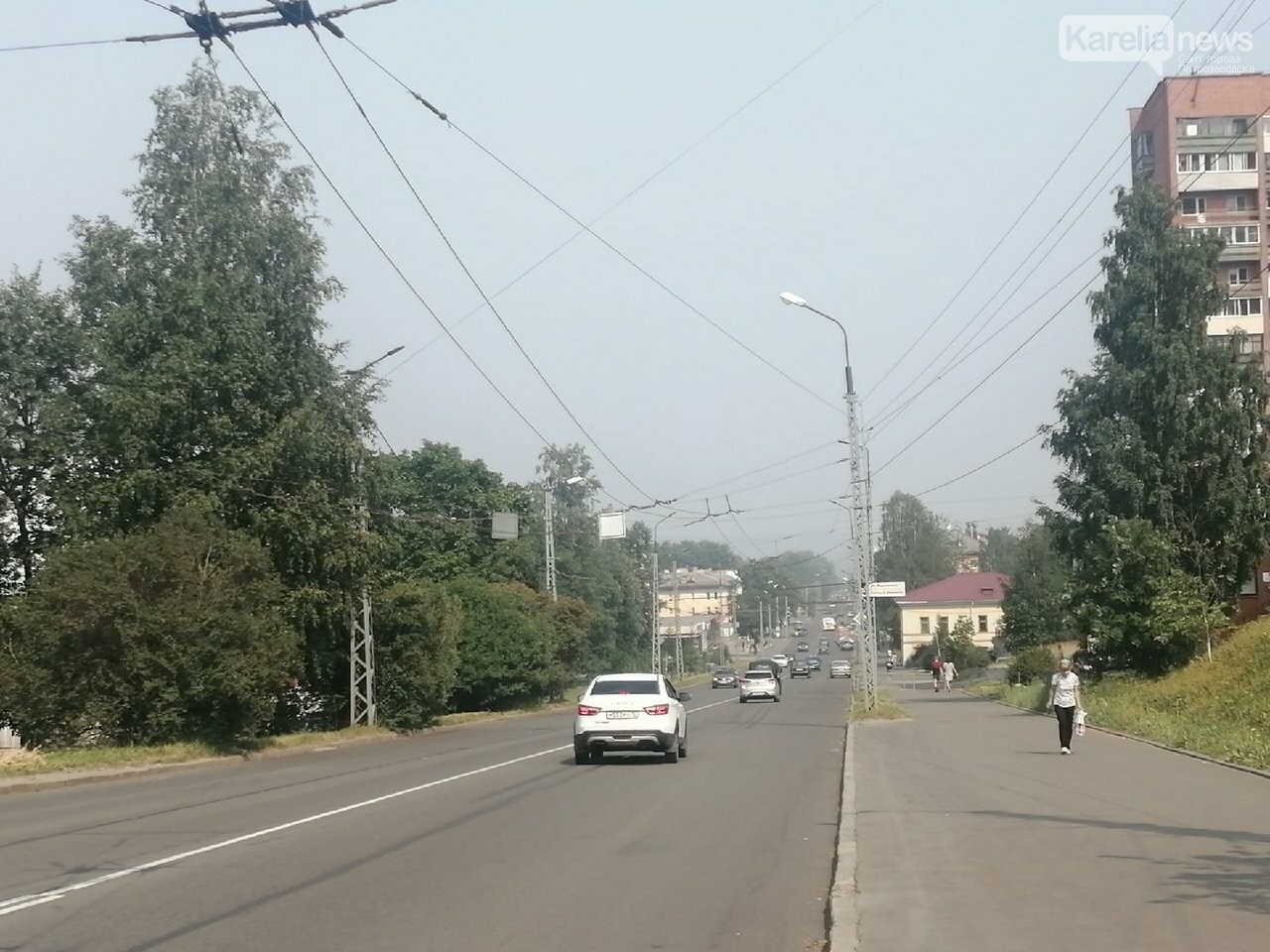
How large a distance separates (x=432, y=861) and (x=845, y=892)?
13.4 ft

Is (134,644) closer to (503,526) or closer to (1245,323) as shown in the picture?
(503,526)

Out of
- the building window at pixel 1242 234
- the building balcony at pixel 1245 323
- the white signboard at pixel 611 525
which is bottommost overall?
the white signboard at pixel 611 525

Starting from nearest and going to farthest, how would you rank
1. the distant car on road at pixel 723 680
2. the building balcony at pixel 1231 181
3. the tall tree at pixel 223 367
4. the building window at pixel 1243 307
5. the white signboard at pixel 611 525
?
the tall tree at pixel 223 367
the white signboard at pixel 611 525
the building window at pixel 1243 307
the building balcony at pixel 1231 181
the distant car on road at pixel 723 680

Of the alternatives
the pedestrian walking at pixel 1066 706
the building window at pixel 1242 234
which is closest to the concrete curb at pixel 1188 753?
the pedestrian walking at pixel 1066 706

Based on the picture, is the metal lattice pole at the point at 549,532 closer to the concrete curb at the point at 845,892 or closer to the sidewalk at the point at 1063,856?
the sidewalk at the point at 1063,856

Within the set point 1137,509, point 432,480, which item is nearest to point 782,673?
point 432,480

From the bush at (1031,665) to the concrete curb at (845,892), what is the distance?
39.8m

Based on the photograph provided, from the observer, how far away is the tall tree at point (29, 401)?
3691cm

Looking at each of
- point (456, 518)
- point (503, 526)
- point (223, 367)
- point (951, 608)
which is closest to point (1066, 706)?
point (223, 367)

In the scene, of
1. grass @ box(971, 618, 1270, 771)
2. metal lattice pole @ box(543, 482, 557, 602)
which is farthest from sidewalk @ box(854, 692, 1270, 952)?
metal lattice pole @ box(543, 482, 557, 602)

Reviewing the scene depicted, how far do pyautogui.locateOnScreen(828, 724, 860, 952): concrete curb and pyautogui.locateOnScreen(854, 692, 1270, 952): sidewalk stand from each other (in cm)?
9

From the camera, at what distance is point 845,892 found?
385 inches

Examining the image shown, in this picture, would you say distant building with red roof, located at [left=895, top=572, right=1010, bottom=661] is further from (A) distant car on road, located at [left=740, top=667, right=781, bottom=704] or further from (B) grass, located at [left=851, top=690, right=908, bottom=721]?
(B) grass, located at [left=851, top=690, right=908, bottom=721]

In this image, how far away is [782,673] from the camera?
370 feet
